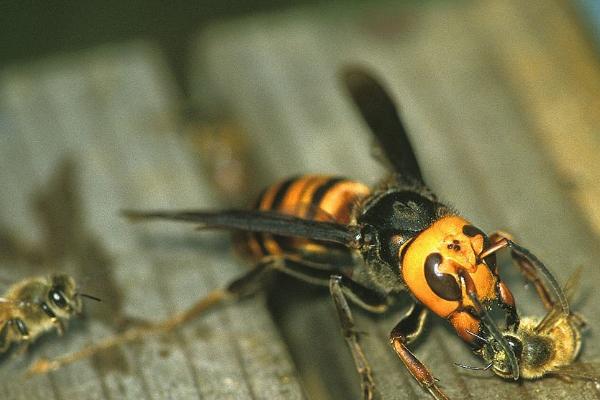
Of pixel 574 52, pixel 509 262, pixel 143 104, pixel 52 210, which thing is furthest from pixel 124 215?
pixel 574 52

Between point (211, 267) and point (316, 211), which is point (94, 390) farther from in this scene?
point (316, 211)

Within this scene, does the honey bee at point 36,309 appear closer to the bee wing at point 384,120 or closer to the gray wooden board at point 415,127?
Answer: the gray wooden board at point 415,127

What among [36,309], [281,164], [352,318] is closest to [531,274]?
[352,318]

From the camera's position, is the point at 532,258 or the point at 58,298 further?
the point at 58,298

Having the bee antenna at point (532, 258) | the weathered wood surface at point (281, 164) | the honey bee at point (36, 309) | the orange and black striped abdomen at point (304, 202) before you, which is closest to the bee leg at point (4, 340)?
the honey bee at point (36, 309)

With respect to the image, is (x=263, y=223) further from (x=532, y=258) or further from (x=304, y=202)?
(x=532, y=258)

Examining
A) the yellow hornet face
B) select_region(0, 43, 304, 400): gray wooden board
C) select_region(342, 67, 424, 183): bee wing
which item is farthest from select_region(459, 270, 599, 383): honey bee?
select_region(342, 67, 424, 183): bee wing

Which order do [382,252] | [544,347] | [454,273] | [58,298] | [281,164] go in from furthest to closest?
1. [281,164]
2. [382,252]
3. [58,298]
4. [454,273]
5. [544,347]
